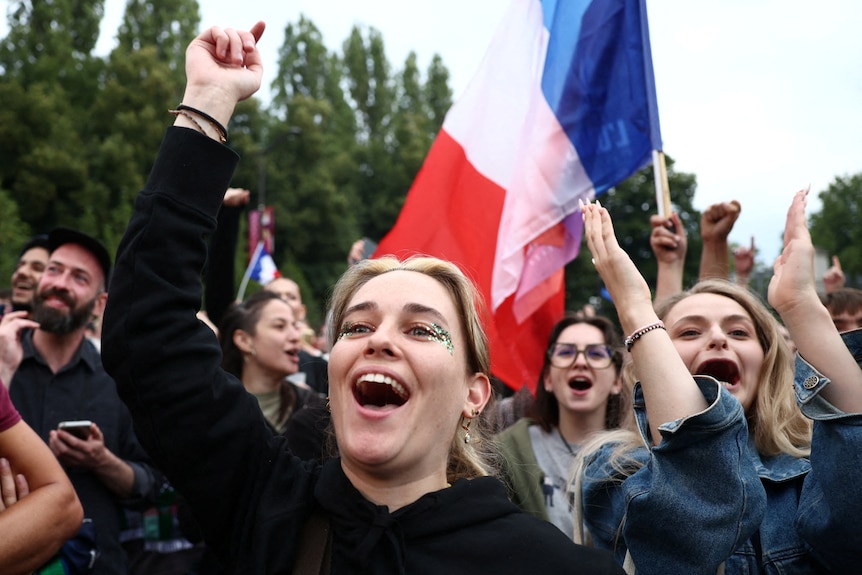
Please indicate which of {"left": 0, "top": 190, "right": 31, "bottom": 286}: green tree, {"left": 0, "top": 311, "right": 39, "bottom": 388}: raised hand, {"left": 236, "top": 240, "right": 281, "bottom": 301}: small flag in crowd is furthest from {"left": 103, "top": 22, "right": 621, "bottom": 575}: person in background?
{"left": 0, "top": 190, "right": 31, "bottom": 286}: green tree

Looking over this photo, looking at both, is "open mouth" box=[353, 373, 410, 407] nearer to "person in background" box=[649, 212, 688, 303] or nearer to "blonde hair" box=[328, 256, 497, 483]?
"blonde hair" box=[328, 256, 497, 483]

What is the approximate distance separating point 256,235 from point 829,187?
181 feet

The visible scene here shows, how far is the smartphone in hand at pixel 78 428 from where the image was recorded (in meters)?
3.65

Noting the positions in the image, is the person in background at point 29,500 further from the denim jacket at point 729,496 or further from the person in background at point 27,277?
the person in background at point 27,277

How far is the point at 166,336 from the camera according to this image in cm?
193

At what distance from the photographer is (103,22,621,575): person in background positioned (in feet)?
6.35

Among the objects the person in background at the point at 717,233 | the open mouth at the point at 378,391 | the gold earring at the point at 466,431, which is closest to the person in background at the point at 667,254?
the person in background at the point at 717,233

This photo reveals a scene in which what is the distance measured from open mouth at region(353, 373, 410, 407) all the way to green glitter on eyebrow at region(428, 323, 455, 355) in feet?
0.53

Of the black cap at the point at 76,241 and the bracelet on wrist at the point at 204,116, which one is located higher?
the bracelet on wrist at the point at 204,116

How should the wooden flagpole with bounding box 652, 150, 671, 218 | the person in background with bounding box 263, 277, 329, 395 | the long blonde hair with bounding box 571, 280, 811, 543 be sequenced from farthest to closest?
1. the person in background with bounding box 263, 277, 329, 395
2. the wooden flagpole with bounding box 652, 150, 671, 218
3. the long blonde hair with bounding box 571, 280, 811, 543

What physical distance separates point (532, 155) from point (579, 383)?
4.51 ft

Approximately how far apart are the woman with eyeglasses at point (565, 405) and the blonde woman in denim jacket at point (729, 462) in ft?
4.84

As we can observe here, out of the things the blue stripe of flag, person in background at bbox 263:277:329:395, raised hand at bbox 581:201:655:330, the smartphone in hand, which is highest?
the blue stripe of flag

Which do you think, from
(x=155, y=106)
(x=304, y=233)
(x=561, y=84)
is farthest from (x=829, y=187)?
(x=561, y=84)
